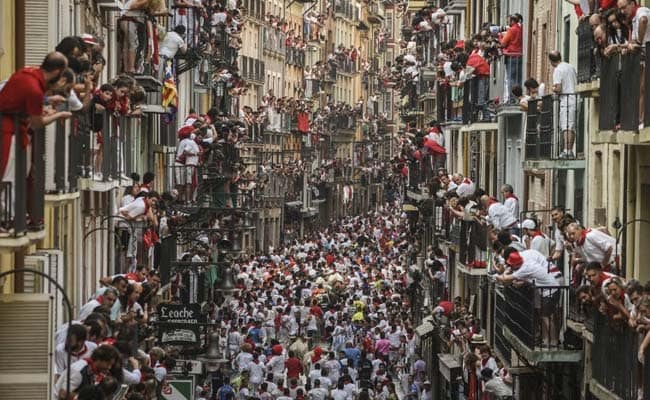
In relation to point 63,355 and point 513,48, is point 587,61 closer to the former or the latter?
point 63,355

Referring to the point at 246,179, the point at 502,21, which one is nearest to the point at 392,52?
the point at 246,179

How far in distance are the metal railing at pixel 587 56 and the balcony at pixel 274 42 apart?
247 feet

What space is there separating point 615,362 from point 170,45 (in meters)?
19.8

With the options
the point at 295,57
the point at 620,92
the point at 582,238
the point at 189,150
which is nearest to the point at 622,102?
the point at 620,92

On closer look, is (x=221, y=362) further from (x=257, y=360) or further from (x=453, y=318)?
(x=453, y=318)

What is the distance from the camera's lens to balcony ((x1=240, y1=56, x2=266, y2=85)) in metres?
97.5

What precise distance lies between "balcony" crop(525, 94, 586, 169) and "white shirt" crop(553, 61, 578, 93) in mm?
Answer: 119

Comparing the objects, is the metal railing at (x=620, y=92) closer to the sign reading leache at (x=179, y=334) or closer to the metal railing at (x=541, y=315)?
the metal railing at (x=541, y=315)

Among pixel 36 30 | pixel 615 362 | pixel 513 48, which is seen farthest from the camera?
pixel 513 48

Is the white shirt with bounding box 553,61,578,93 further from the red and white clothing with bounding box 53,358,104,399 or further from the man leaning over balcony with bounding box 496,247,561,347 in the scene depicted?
the red and white clothing with bounding box 53,358,104,399

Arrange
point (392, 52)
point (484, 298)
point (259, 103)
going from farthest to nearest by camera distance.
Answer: point (392, 52) < point (259, 103) < point (484, 298)

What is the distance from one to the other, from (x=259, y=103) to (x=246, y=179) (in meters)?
42.5

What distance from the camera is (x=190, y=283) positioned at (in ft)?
158

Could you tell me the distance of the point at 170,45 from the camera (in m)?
42.9
